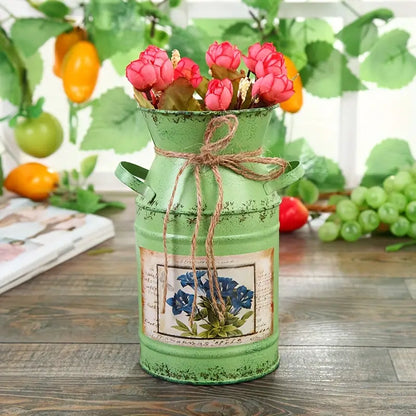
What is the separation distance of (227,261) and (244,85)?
0.63 ft

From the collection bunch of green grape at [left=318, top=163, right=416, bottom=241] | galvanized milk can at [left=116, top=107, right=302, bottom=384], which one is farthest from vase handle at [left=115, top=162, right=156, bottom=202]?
bunch of green grape at [left=318, top=163, right=416, bottom=241]

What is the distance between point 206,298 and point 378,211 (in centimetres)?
68

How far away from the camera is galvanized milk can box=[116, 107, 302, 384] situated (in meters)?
0.93

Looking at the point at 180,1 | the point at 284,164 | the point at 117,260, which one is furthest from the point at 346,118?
the point at 284,164

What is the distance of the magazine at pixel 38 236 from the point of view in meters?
1.37

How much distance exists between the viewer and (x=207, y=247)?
93cm

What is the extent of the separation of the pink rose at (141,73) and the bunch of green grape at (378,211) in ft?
2.35

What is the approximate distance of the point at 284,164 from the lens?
37.9 inches

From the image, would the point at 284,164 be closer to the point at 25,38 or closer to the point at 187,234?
the point at 187,234

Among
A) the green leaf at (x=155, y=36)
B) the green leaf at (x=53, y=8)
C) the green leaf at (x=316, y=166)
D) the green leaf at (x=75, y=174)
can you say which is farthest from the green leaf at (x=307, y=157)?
the green leaf at (x=53, y=8)

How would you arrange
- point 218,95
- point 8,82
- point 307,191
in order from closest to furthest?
point 218,95
point 307,191
point 8,82

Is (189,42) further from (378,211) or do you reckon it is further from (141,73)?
(141,73)

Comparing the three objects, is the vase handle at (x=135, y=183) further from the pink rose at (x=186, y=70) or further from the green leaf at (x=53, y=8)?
the green leaf at (x=53, y=8)

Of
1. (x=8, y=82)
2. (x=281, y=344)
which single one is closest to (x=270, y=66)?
(x=281, y=344)
